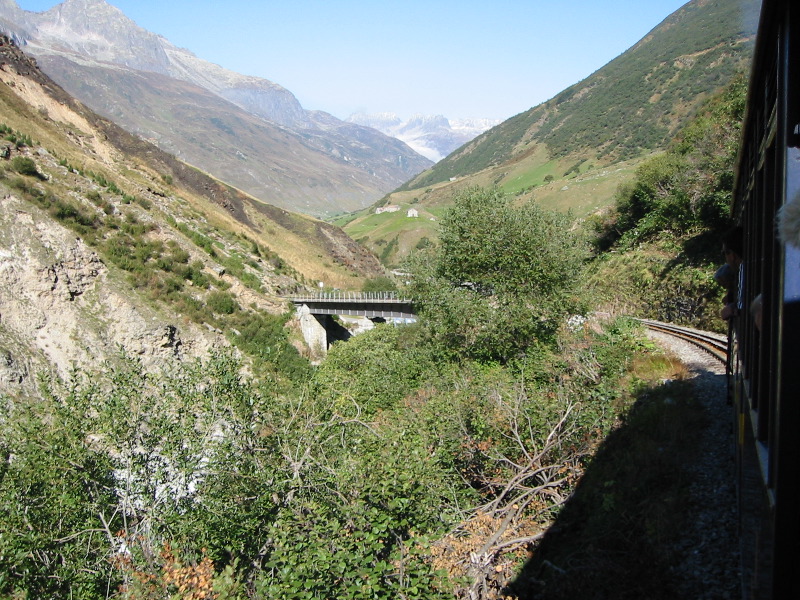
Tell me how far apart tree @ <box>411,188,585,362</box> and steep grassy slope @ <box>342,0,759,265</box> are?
156ft

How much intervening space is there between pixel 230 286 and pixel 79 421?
30467 millimetres

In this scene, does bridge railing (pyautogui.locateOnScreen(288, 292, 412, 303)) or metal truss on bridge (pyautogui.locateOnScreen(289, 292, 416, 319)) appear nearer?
metal truss on bridge (pyautogui.locateOnScreen(289, 292, 416, 319))

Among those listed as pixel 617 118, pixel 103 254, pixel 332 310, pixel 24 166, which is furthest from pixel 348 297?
pixel 617 118

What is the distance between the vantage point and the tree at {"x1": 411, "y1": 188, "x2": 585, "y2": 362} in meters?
19.9

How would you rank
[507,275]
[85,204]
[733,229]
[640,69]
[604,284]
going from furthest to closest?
[640,69] < [85,204] < [604,284] < [507,275] < [733,229]

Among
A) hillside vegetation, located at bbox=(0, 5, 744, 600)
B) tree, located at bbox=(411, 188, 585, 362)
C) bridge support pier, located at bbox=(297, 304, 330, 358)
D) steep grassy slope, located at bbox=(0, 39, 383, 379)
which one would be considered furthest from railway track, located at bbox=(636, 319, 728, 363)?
bridge support pier, located at bbox=(297, 304, 330, 358)

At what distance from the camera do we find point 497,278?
20.9 m

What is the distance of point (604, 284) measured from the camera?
3017 cm

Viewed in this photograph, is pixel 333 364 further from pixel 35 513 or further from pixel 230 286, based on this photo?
pixel 35 513

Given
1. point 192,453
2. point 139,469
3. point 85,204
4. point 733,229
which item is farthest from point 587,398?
point 85,204

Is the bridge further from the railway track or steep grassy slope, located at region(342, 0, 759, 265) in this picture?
steep grassy slope, located at region(342, 0, 759, 265)

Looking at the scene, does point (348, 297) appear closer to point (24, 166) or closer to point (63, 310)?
point (63, 310)

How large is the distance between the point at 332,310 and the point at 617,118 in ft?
336

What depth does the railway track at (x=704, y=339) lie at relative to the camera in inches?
574
